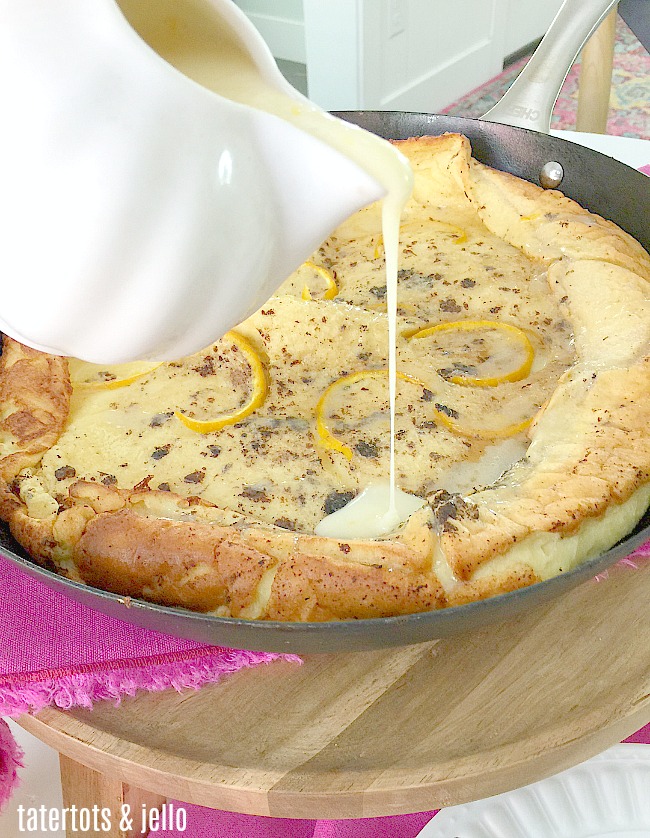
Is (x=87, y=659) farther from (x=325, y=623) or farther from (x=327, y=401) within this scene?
(x=327, y=401)

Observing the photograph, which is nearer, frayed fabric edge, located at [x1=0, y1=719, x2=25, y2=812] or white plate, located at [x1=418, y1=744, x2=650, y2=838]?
white plate, located at [x1=418, y1=744, x2=650, y2=838]

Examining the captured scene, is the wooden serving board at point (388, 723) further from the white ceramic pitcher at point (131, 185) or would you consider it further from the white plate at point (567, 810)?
the white ceramic pitcher at point (131, 185)

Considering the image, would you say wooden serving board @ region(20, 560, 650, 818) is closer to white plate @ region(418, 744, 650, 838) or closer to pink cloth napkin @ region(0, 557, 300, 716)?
pink cloth napkin @ region(0, 557, 300, 716)

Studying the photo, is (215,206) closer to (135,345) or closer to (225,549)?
(135,345)

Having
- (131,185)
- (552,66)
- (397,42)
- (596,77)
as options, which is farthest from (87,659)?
(397,42)

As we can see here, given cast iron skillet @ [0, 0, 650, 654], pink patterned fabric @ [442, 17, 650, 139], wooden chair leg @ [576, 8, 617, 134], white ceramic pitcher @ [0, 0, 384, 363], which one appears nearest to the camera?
white ceramic pitcher @ [0, 0, 384, 363]

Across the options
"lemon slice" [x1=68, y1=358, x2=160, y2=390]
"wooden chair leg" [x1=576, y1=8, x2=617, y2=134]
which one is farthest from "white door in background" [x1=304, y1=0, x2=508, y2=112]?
"lemon slice" [x1=68, y1=358, x2=160, y2=390]
